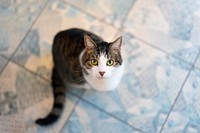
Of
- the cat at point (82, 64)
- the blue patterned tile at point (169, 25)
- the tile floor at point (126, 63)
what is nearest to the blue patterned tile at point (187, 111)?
the tile floor at point (126, 63)

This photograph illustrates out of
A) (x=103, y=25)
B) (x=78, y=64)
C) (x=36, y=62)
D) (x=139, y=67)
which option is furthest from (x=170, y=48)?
(x=36, y=62)

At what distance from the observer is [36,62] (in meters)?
1.47

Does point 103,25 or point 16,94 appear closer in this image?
point 16,94

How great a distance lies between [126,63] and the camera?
1.45 meters

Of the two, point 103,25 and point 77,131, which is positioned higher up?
point 103,25

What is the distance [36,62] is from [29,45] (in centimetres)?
9

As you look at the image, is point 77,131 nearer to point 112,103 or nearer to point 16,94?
point 112,103

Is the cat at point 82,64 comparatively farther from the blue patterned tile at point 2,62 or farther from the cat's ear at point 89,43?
the blue patterned tile at point 2,62

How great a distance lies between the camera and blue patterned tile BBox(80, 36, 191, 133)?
139 centimetres

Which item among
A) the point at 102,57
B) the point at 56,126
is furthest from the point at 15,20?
the point at 102,57

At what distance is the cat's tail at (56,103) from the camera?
4.37 ft

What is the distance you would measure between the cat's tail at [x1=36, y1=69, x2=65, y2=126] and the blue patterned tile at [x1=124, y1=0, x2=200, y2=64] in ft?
1.34

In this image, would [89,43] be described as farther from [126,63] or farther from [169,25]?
[169,25]

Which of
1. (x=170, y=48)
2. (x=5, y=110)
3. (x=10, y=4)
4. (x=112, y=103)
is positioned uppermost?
(x=170, y=48)
